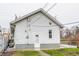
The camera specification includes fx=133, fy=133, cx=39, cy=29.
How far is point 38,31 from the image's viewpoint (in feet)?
5.14

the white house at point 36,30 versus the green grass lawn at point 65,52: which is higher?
the white house at point 36,30

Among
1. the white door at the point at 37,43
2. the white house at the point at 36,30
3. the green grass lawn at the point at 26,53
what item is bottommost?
the green grass lawn at the point at 26,53

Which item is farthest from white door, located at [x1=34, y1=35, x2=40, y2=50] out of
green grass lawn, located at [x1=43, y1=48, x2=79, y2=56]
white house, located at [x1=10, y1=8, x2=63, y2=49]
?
green grass lawn, located at [x1=43, y1=48, x2=79, y2=56]

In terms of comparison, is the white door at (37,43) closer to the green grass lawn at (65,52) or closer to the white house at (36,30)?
the white house at (36,30)

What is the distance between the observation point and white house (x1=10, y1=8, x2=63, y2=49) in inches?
60.7

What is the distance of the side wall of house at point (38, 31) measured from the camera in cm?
154

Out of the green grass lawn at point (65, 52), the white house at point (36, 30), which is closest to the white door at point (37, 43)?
the white house at point (36, 30)

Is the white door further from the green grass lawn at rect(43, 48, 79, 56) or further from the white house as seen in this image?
the green grass lawn at rect(43, 48, 79, 56)

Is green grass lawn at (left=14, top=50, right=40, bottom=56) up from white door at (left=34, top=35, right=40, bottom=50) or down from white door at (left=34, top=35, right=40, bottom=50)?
down

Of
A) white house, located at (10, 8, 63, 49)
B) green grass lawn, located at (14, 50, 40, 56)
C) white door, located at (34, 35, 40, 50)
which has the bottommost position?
green grass lawn, located at (14, 50, 40, 56)

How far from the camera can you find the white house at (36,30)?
154 cm

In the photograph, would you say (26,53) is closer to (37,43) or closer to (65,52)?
(37,43)

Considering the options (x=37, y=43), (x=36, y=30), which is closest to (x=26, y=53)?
(x=37, y=43)

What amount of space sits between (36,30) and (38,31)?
0.03 meters
